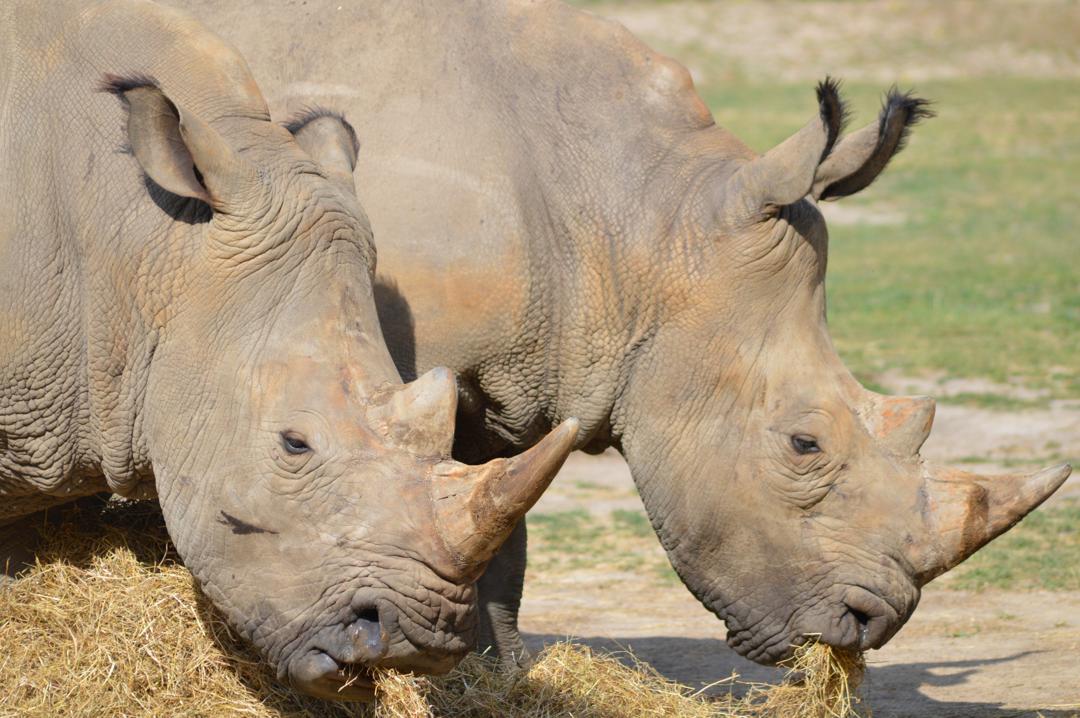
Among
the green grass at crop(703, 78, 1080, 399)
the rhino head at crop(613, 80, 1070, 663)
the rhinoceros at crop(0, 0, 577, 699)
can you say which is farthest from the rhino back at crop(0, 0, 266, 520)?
the green grass at crop(703, 78, 1080, 399)

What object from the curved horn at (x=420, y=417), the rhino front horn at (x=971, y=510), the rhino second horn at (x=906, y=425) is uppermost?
the curved horn at (x=420, y=417)

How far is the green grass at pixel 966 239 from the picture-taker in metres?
14.5

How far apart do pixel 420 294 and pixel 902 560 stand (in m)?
2.10

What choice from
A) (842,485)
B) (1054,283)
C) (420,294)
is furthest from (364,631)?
(1054,283)

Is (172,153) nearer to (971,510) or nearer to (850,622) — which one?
(850,622)

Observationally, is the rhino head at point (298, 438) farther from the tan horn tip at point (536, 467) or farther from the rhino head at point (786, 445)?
the rhino head at point (786, 445)

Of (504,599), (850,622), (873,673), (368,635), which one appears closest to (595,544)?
(504,599)

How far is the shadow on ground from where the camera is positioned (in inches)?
276

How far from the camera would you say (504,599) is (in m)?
7.70

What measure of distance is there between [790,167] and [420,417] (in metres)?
2.28

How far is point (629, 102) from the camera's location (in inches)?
281

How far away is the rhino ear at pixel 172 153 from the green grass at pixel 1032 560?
17.4ft

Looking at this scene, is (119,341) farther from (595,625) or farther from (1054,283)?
(1054,283)

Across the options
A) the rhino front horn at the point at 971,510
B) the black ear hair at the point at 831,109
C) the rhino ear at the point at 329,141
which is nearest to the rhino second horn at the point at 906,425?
the rhino front horn at the point at 971,510
